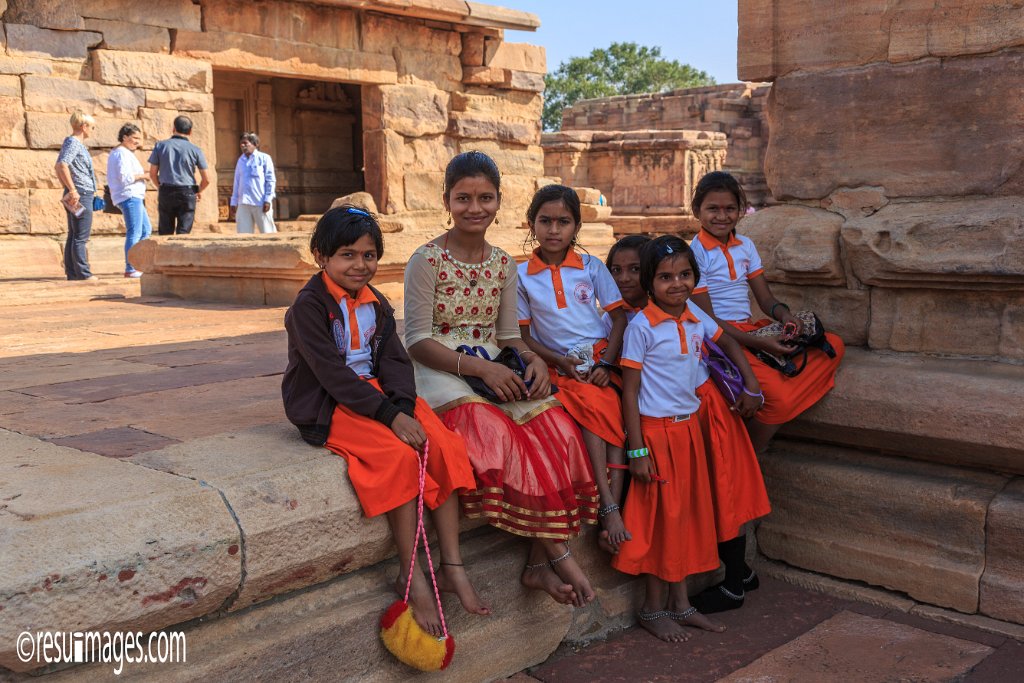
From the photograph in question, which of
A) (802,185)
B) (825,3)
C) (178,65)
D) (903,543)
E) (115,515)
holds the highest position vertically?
(178,65)

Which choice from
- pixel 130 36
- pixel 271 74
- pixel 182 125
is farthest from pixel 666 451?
pixel 271 74

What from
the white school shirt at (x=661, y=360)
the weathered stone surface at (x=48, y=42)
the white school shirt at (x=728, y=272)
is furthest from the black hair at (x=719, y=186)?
the weathered stone surface at (x=48, y=42)

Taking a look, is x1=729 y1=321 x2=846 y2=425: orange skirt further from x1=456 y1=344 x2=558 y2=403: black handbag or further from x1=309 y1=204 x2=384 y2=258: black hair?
x1=309 y1=204 x2=384 y2=258: black hair

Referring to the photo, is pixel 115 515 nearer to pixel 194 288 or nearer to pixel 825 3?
pixel 825 3

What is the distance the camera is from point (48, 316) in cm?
673

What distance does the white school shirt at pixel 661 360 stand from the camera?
323 cm

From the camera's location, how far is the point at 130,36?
9.81 metres

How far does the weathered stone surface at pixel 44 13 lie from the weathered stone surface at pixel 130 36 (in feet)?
0.58

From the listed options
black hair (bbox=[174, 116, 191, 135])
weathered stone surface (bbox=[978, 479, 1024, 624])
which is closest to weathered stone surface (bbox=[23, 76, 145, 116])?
black hair (bbox=[174, 116, 191, 135])

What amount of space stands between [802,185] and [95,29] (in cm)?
815

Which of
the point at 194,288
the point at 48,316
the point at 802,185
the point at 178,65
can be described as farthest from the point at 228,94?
the point at 802,185

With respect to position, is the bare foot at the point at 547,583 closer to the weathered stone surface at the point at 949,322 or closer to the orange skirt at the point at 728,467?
the orange skirt at the point at 728,467

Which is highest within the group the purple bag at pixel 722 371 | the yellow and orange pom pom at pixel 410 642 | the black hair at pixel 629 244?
the black hair at pixel 629 244

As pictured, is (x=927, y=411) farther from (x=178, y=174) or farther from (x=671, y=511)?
(x=178, y=174)
